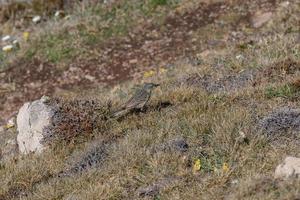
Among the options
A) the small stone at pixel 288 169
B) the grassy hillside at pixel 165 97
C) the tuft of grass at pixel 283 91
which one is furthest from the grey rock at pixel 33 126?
the small stone at pixel 288 169

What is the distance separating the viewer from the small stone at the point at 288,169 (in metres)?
7.12

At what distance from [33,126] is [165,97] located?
233 cm

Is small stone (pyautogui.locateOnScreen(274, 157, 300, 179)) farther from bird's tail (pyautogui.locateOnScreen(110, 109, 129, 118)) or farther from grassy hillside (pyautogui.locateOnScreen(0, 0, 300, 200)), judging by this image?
bird's tail (pyautogui.locateOnScreen(110, 109, 129, 118))

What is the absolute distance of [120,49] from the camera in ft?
54.1

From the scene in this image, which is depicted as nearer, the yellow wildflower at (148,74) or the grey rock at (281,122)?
the grey rock at (281,122)

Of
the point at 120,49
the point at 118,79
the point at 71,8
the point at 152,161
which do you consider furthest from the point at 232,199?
the point at 71,8

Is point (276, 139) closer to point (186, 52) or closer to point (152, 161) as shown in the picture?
point (152, 161)

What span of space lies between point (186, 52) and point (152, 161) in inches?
315

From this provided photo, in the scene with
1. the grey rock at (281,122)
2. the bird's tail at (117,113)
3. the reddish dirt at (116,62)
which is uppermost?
the grey rock at (281,122)

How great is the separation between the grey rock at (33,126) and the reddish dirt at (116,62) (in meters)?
4.42

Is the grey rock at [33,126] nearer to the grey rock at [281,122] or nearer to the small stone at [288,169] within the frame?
the grey rock at [281,122]

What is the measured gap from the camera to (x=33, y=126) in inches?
407

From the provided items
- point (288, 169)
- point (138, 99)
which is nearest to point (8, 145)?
point (138, 99)

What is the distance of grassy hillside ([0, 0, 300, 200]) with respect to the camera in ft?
26.0
